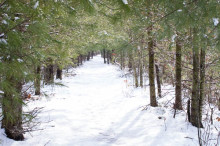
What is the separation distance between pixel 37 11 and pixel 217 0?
301 cm

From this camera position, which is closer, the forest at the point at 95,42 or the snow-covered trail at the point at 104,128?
the forest at the point at 95,42

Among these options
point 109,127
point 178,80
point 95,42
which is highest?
point 95,42

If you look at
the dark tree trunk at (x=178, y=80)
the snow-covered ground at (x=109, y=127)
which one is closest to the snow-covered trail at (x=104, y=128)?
the snow-covered ground at (x=109, y=127)

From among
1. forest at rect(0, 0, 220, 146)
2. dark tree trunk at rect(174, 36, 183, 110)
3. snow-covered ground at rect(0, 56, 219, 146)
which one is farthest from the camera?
dark tree trunk at rect(174, 36, 183, 110)

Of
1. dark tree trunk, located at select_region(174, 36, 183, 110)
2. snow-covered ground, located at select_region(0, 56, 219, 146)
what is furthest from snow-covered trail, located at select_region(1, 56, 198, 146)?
dark tree trunk, located at select_region(174, 36, 183, 110)

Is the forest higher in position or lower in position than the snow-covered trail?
higher

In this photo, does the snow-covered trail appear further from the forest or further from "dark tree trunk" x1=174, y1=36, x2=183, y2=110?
"dark tree trunk" x1=174, y1=36, x2=183, y2=110

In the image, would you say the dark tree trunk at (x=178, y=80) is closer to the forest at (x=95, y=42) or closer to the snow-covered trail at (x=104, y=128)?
the forest at (x=95, y=42)

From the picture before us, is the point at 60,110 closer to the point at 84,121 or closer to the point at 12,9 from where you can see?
the point at 84,121

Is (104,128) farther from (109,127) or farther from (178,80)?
(178,80)

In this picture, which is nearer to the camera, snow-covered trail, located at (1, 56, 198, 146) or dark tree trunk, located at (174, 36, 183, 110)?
snow-covered trail, located at (1, 56, 198, 146)

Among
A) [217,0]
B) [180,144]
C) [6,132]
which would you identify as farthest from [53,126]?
[217,0]

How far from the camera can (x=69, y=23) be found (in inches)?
227

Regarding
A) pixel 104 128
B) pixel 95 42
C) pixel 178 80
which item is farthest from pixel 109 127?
pixel 95 42
